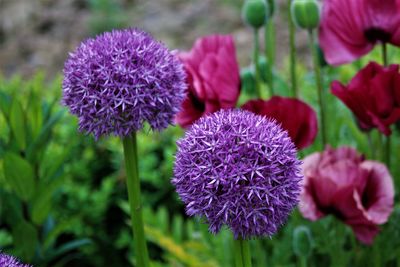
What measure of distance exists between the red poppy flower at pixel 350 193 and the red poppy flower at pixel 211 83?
0.14m

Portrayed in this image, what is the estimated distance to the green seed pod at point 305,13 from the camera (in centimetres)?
112

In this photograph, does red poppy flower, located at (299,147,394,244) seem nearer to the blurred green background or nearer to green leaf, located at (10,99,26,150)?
the blurred green background

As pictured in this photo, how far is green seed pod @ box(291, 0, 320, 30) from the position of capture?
1.12 metres

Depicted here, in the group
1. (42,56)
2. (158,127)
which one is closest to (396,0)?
(158,127)

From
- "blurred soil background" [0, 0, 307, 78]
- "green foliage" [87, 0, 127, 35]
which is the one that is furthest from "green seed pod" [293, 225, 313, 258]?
"green foliage" [87, 0, 127, 35]

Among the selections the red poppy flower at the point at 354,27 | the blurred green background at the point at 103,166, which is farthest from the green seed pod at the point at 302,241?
the red poppy flower at the point at 354,27

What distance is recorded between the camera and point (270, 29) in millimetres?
1266

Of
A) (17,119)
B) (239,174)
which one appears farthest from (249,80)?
(239,174)

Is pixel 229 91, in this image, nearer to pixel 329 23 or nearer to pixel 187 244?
pixel 329 23

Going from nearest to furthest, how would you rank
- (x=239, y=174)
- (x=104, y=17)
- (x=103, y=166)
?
(x=239, y=174) < (x=103, y=166) < (x=104, y=17)

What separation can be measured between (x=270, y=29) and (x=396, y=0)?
219 mm

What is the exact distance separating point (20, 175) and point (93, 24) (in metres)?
1.77

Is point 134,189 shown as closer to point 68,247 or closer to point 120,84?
point 120,84

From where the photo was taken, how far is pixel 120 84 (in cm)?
82
